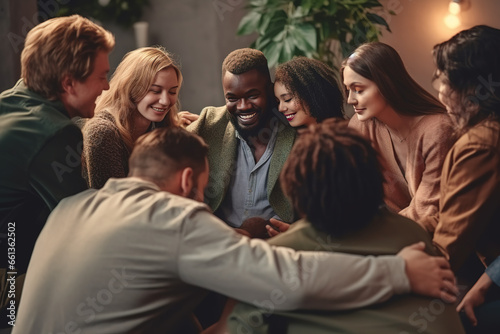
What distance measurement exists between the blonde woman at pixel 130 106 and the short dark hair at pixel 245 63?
0.27m

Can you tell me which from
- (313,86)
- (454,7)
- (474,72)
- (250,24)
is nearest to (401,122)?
(313,86)

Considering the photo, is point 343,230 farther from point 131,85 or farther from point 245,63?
point 131,85

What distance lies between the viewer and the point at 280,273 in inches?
53.8

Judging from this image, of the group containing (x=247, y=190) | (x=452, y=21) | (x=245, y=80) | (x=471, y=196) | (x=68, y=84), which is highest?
(x=68, y=84)

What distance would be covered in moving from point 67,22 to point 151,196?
0.84 meters

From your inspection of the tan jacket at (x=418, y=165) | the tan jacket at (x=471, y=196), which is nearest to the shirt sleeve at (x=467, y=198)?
the tan jacket at (x=471, y=196)

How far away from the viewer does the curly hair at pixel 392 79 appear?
2.37 meters

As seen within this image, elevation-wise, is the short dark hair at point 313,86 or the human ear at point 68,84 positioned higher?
the human ear at point 68,84

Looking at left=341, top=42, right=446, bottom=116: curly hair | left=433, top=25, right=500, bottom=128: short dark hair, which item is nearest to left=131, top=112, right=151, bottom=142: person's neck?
left=341, top=42, right=446, bottom=116: curly hair

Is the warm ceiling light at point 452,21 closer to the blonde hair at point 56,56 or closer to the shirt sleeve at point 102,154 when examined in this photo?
the shirt sleeve at point 102,154

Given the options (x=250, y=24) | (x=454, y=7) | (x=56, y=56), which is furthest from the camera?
(x=454, y=7)

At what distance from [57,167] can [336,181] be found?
872mm

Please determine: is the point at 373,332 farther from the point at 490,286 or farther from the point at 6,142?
the point at 6,142

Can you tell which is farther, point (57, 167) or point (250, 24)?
point (250, 24)
